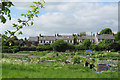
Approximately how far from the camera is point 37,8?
272cm

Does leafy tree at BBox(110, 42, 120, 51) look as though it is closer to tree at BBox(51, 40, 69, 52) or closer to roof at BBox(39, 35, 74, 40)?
tree at BBox(51, 40, 69, 52)

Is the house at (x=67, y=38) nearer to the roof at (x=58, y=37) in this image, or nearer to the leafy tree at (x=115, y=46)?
the roof at (x=58, y=37)

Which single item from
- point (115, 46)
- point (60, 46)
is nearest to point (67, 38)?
point (115, 46)

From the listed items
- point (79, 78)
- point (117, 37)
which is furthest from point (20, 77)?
point (117, 37)

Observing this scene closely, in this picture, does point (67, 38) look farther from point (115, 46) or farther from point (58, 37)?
point (115, 46)

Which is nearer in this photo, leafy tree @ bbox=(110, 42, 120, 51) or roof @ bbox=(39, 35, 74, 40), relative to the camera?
leafy tree @ bbox=(110, 42, 120, 51)

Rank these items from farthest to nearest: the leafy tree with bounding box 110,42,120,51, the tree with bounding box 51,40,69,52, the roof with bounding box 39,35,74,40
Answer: the roof with bounding box 39,35,74,40
the leafy tree with bounding box 110,42,120,51
the tree with bounding box 51,40,69,52

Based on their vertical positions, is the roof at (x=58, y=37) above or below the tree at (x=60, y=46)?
above

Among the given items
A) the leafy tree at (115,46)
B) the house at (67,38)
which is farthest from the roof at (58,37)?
the leafy tree at (115,46)

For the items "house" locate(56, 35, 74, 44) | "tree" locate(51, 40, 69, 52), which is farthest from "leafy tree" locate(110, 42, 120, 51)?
"house" locate(56, 35, 74, 44)

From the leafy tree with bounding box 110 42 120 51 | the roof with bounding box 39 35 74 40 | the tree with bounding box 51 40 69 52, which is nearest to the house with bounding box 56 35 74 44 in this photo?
the roof with bounding box 39 35 74 40

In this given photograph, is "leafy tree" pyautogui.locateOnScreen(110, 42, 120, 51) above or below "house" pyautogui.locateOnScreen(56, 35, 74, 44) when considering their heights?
below

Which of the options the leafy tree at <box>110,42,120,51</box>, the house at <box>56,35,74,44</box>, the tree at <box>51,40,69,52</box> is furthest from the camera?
the house at <box>56,35,74,44</box>

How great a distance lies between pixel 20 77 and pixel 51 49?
23.9 metres
